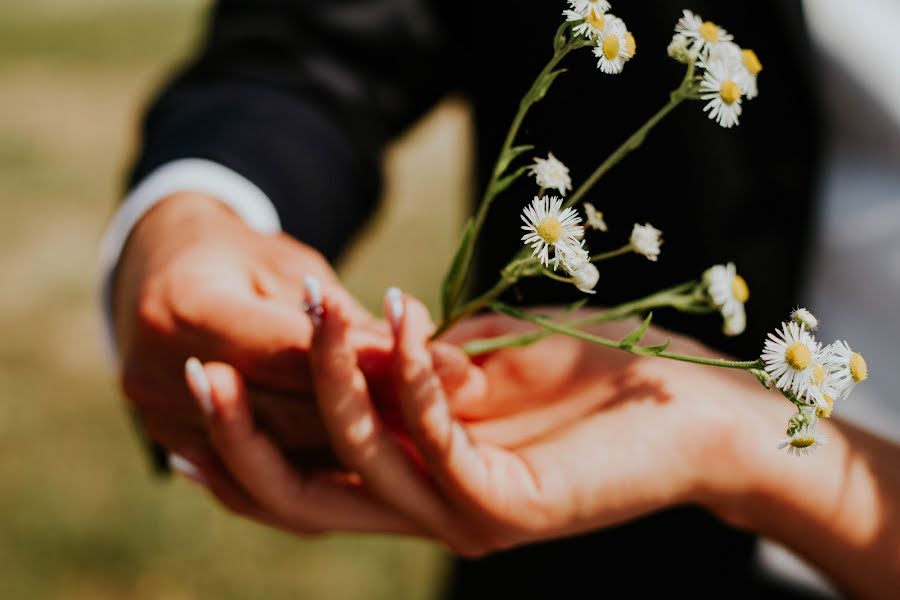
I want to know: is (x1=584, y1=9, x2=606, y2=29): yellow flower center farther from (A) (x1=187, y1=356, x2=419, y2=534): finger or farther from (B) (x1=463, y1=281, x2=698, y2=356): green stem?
(A) (x1=187, y1=356, x2=419, y2=534): finger

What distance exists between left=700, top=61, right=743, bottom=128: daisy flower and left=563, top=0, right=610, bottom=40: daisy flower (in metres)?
0.07

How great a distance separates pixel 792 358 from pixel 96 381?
6.69 feet

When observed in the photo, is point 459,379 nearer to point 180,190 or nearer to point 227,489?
point 227,489

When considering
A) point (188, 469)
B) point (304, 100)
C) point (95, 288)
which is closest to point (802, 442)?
point (188, 469)

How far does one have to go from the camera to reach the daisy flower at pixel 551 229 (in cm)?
44

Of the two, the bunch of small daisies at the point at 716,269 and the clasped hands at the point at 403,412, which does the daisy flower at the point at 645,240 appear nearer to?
the bunch of small daisies at the point at 716,269

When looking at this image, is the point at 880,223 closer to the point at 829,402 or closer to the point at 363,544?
the point at 829,402

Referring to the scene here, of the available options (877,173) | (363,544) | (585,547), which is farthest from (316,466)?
(363,544)

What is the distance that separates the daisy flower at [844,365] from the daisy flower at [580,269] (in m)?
0.13

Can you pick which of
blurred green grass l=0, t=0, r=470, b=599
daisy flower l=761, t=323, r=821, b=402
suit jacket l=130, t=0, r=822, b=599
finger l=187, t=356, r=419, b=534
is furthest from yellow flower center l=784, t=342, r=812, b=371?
blurred green grass l=0, t=0, r=470, b=599

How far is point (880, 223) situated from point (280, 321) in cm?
58

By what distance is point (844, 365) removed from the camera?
46 centimetres

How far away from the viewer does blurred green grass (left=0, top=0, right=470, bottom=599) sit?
169cm

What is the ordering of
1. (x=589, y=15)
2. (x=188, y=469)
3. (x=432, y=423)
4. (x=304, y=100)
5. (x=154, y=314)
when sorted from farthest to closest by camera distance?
(x=304, y=100), (x=188, y=469), (x=154, y=314), (x=432, y=423), (x=589, y=15)
